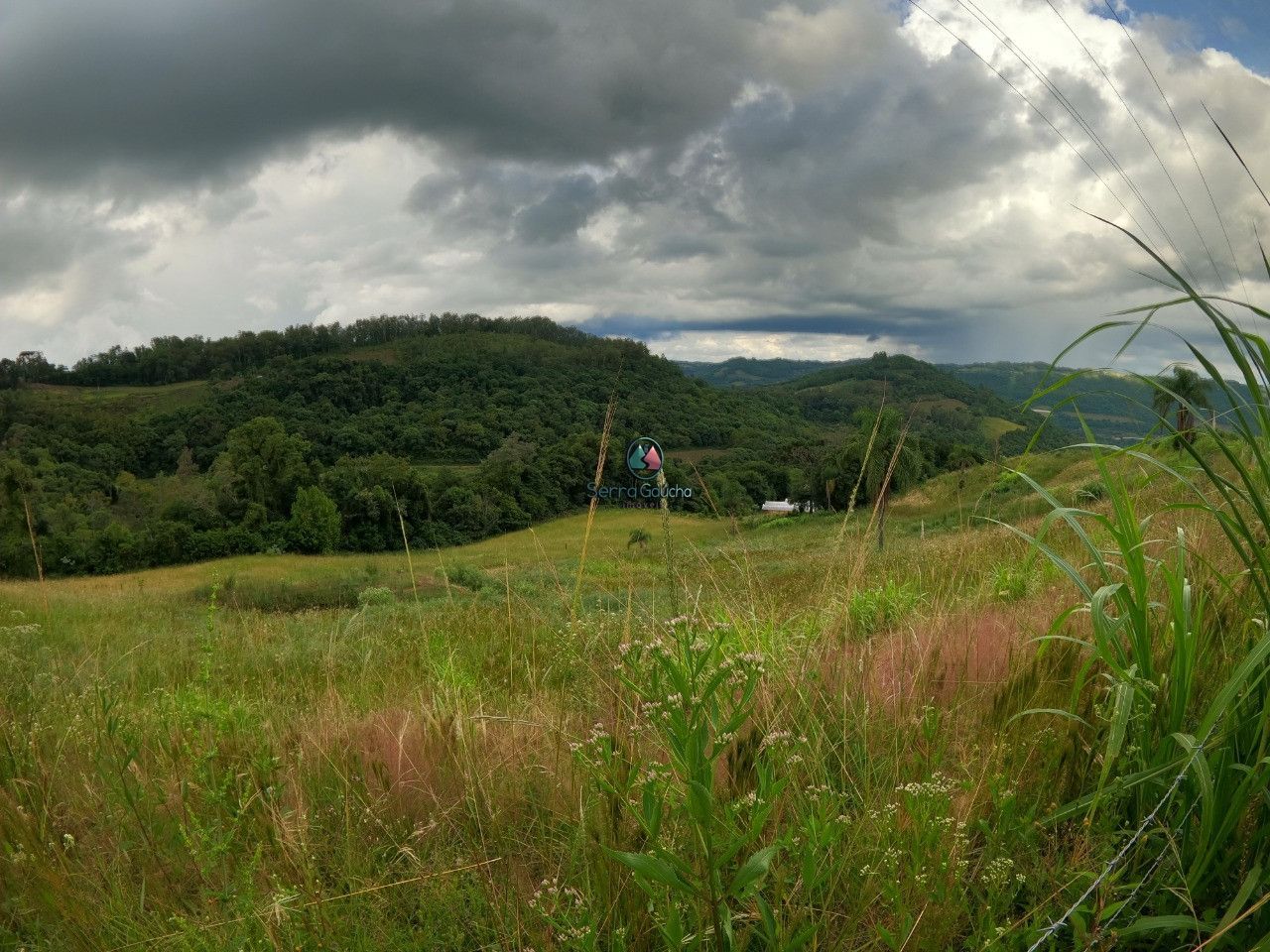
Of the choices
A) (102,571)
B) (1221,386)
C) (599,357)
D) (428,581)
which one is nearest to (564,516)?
(428,581)

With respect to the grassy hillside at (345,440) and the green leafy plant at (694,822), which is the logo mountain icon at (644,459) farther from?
the green leafy plant at (694,822)

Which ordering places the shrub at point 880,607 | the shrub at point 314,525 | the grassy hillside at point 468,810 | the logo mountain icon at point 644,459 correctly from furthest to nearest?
the shrub at point 314,525
the shrub at point 880,607
the logo mountain icon at point 644,459
the grassy hillside at point 468,810

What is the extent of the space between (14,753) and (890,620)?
398cm

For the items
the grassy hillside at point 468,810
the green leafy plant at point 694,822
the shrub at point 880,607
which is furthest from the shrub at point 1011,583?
the green leafy plant at point 694,822

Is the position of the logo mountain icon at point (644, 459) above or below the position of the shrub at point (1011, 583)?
above

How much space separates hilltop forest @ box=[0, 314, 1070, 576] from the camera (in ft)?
164

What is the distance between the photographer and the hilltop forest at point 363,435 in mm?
50125

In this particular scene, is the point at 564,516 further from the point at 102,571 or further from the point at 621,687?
the point at 621,687

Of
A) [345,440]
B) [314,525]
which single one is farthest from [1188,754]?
[345,440]

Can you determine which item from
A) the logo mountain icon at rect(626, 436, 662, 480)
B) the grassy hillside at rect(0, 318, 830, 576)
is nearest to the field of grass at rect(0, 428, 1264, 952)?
the logo mountain icon at rect(626, 436, 662, 480)

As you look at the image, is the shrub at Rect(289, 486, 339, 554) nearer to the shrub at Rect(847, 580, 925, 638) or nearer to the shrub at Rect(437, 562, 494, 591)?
the shrub at Rect(437, 562, 494, 591)

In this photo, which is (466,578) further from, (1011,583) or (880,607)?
(1011,583)

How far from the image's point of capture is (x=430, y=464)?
86.4 m

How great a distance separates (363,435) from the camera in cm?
9888
